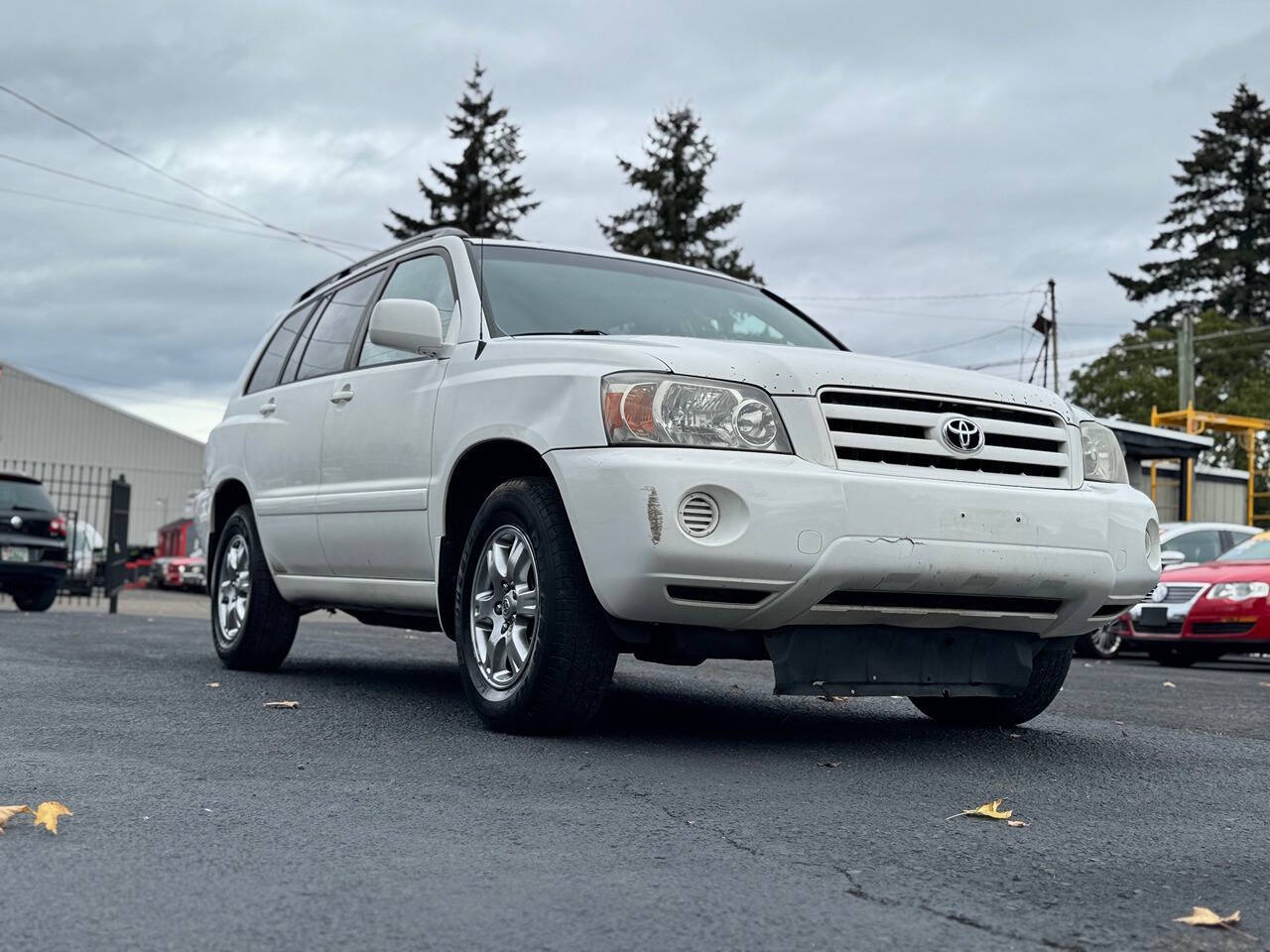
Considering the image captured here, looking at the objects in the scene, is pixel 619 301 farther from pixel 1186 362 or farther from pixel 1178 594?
pixel 1186 362

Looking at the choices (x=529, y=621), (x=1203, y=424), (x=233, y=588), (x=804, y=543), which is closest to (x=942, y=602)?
(x=804, y=543)

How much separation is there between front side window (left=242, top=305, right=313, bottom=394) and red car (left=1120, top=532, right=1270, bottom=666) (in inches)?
301

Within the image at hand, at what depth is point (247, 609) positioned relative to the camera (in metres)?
7.28

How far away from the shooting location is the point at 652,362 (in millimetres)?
4598

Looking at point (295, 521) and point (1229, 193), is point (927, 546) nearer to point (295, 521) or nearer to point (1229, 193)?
point (295, 521)

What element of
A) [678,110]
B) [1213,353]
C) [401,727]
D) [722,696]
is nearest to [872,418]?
[401,727]

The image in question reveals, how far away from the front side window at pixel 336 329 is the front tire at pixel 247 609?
0.92 metres

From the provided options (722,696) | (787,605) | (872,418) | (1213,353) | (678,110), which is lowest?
(722,696)

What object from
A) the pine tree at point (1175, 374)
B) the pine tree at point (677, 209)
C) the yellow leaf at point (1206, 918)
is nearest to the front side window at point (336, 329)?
→ the yellow leaf at point (1206, 918)

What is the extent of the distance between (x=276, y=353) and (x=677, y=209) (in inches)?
1503

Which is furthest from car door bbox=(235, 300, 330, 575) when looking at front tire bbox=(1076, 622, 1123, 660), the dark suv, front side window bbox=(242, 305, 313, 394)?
the dark suv

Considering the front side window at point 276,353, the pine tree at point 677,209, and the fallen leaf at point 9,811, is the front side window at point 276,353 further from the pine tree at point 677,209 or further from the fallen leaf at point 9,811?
the pine tree at point 677,209

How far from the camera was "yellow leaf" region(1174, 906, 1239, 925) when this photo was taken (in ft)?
9.10

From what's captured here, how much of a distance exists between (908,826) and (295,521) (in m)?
3.86
